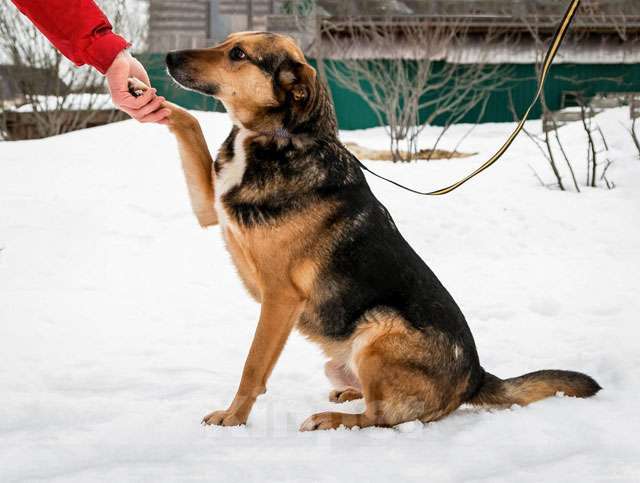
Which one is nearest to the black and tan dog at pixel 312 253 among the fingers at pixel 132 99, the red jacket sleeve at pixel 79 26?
the fingers at pixel 132 99

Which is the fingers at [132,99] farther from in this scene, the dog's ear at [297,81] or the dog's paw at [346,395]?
the dog's paw at [346,395]

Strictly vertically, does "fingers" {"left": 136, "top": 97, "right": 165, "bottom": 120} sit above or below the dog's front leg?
above

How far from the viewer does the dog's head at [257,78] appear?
9.70 ft

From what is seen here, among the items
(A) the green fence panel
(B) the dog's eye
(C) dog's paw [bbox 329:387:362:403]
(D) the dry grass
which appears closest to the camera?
(B) the dog's eye

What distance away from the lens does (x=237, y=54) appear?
2979 millimetres

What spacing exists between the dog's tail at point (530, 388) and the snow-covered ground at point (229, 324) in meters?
0.07

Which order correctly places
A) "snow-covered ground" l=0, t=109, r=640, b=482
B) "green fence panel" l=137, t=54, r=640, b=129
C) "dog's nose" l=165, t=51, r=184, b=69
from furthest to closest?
1. "green fence panel" l=137, t=54, r=640, b=129
2. "dog's nose" l=165, t=51, r=184, b=69
3. "snow-covered ground" l=0, t=109, r=640, b=482

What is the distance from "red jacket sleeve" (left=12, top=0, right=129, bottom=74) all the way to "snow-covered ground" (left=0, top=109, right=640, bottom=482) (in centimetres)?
151

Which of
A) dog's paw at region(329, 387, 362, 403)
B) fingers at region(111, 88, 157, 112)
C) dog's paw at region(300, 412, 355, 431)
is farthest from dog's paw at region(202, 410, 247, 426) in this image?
fingers at region(111, 88, 157, 112)

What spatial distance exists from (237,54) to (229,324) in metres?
2.47

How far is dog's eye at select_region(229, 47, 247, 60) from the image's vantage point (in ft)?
9.77

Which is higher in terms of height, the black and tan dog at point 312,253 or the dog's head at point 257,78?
the dog's head at point 257,78

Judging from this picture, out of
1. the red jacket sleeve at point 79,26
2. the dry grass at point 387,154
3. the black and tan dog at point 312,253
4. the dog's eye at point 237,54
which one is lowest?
the dry grass at point 387,154

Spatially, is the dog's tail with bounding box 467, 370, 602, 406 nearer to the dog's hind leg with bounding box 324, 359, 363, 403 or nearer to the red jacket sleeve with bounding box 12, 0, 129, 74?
the dog's hind leg with bounding box 324, 359, 363, 403
